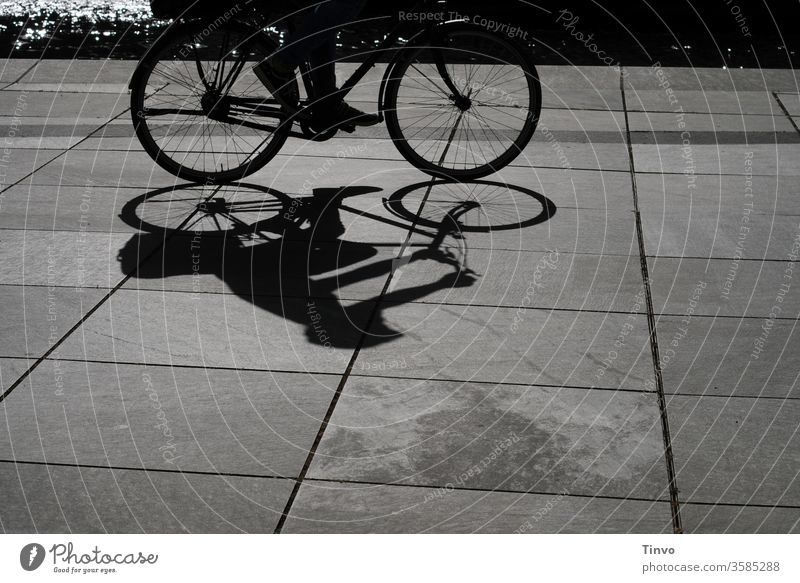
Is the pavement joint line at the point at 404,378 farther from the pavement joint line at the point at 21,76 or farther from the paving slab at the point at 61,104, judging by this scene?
the pavement joint line at the point at 21,76

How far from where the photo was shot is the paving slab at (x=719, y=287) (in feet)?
16.2

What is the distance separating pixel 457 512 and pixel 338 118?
3.53 meters

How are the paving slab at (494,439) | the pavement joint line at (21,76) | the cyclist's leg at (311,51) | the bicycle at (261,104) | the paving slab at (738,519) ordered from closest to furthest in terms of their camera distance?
the paving slab at (738,519), the paving slab at (494,439), the cyclist's leg at (311,51), the bicycle at (261,104), the pavement joint line at (21,76)

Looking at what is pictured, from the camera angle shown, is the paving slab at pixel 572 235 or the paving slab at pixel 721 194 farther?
the paving slab at pixel 721 194

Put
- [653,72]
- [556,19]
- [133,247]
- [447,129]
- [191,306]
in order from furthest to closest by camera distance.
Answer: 1. [556,19]
2. [653,72]
3. [447,129]
4. [133,247]
5. [191,306]

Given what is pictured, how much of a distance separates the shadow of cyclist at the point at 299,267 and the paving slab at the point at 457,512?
Answer: 47.5 inches

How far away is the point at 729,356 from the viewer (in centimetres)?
451

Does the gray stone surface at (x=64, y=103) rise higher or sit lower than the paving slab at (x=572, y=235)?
higher

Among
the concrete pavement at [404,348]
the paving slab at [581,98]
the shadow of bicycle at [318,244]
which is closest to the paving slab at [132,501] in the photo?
the concrete pavement at [404,348]

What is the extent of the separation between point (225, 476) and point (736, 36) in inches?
360
